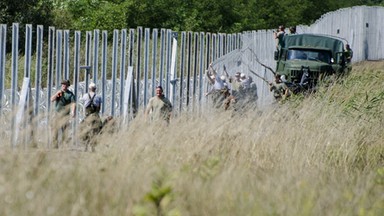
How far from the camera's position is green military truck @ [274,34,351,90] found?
36344 millimetres

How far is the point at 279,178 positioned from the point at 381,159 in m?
6.68

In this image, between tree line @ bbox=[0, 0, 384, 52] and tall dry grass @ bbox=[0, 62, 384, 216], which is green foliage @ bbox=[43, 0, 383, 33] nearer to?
tree line @ bbox=[0, 0, 384, 52]

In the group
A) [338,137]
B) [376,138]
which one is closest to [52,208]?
[338,137]

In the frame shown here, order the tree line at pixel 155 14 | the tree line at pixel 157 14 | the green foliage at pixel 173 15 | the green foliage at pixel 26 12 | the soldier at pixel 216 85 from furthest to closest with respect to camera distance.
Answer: the green foliage at pixel 173 15 < the tree line at pixel 157 14 < the tree line at pixel 155 14 < the green foliage at pixel 26 12 < the soldier at pixel 216 85

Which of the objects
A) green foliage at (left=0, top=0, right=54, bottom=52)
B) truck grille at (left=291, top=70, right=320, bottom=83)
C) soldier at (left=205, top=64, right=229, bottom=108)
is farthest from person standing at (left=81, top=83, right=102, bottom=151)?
green foliage at (left=0, top=0, right=54, bottom=52)

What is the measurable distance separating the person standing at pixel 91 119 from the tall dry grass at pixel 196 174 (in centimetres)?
16

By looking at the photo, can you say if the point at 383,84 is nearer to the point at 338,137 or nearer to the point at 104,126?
the point at 338,137

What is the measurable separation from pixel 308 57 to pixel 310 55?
0.18 meters

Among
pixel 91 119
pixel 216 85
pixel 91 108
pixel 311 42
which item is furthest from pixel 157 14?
pixel 91 119

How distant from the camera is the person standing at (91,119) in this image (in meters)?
12.6

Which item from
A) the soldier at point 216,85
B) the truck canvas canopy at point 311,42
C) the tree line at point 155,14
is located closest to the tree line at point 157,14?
the tree line at point 155,14

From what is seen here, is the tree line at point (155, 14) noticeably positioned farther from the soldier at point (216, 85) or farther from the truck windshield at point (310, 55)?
the soldier at point (216, 85)

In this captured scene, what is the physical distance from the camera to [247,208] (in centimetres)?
912

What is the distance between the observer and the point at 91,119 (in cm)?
1288
